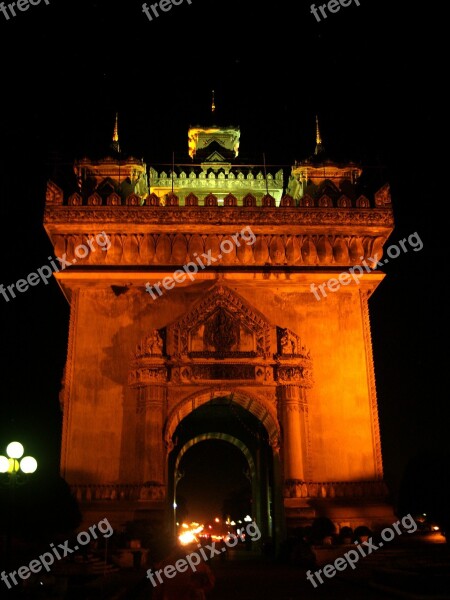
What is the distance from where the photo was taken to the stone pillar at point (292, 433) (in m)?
20.0

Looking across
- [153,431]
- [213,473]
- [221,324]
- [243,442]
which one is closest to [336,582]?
[153,431]

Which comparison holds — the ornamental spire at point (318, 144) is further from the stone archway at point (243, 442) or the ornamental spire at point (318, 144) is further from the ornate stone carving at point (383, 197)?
the stone archway at point (243, 442)

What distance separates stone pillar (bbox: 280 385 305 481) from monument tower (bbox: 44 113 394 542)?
0.04 m

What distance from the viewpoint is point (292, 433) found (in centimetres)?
2030

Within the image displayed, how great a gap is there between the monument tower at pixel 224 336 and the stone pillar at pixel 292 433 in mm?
41

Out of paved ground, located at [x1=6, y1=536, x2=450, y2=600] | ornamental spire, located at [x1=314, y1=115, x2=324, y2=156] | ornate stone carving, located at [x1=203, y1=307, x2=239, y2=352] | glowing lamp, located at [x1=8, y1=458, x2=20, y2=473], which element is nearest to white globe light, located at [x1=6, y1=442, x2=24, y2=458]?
glowing lamp, located at [x1=8, y1=458, x2=20, y2=473]

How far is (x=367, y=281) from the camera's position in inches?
909

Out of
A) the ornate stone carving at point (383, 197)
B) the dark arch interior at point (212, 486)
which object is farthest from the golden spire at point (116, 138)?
the dark arch interior at point (212, 486)

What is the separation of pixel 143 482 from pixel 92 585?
6.65 metres

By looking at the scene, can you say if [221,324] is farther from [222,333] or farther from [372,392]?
[372,392]

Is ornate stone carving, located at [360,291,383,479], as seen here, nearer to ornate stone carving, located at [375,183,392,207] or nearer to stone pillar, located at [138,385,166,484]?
ornate stone carving, located at [375,183,392,207]

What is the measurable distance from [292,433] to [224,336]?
3481 millimetres

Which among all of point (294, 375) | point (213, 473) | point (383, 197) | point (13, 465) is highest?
point (383, 197)

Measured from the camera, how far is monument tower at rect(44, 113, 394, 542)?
2033cm
